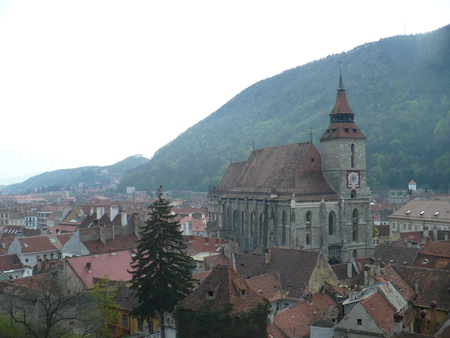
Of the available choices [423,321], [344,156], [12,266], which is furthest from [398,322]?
[12,266]

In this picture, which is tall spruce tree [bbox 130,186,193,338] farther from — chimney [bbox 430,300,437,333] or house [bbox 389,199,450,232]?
house [bbox 389,199,450,232]

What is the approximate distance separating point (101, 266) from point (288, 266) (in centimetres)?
1757

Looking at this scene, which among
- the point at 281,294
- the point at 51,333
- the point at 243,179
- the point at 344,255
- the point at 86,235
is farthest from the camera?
the point at 243,179

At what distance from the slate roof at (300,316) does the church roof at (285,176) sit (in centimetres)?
2350

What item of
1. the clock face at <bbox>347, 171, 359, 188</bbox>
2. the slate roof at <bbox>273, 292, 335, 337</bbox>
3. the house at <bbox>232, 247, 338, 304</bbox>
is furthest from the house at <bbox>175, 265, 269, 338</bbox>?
the clock face at <bbox>347, 171, 359, 188</bbox>

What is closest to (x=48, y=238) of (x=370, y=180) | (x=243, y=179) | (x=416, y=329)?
(x=243, y=179)

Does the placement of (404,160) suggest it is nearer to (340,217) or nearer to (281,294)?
(340,217)

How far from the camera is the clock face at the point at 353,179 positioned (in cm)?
6356

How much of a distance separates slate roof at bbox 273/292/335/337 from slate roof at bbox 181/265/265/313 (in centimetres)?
712

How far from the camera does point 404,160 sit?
176 metres

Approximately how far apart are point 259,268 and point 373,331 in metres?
19.7

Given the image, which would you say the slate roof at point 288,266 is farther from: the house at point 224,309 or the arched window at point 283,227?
the house at point 224,309

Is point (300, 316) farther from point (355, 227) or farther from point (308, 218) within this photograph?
point (355, 227)

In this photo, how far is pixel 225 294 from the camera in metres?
26.4
